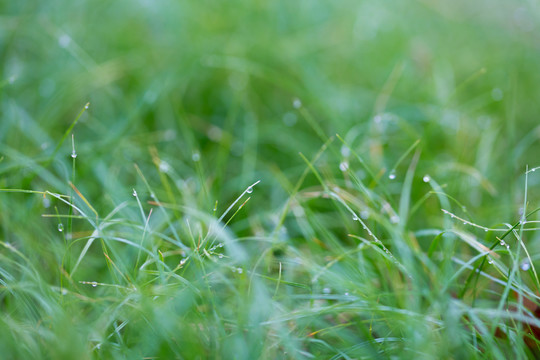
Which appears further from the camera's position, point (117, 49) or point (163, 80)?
point (117, 49)

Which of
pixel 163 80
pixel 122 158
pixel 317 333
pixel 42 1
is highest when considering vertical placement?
pixel 42 1

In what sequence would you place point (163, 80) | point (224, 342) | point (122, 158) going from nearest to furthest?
point (224, 342) → point (122, 158) → point (163, 80)

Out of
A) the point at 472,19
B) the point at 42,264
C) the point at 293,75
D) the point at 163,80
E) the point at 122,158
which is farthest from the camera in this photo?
the point at 472,19

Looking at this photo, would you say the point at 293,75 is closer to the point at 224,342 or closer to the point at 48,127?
the point at 48,127

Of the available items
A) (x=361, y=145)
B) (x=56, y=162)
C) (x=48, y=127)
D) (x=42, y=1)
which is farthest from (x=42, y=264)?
(x=42, y=1)

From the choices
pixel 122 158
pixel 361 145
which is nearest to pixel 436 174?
pixel 361 145

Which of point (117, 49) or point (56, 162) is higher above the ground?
point (117, 49)
